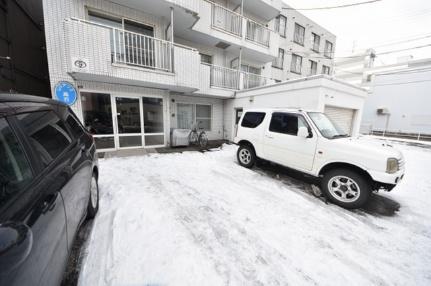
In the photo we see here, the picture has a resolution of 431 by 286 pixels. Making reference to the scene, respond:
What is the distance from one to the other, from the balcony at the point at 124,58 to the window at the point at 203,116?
259 cm

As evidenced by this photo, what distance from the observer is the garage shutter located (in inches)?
293

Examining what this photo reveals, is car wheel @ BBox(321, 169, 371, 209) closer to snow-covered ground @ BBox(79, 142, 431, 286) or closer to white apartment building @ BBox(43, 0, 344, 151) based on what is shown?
snow-covered ground @ BBox(79, 142, 431, 286)

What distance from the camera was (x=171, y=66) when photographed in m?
6.93

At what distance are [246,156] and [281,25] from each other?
44.5ft

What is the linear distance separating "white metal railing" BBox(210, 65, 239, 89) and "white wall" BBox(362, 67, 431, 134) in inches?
628

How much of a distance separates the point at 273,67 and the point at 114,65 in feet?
39.1

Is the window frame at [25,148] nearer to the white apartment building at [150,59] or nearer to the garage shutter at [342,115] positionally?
the white apartment building at [150,59]

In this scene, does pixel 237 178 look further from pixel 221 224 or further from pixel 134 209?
pixel 134 209

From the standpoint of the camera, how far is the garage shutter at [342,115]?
7.45 m

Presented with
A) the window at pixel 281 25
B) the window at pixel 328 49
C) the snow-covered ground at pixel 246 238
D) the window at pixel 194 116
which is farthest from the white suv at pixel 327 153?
the window at pixel 328 49

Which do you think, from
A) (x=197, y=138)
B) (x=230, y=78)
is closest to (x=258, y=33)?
(x=230, y=78)

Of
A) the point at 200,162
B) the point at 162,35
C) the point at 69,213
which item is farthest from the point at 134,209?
the point at 162,35

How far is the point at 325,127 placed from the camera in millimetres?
4094

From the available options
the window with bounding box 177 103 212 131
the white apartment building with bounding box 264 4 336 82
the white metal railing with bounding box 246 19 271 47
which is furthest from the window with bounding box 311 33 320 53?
the window with bounding box 177 103 212 131
